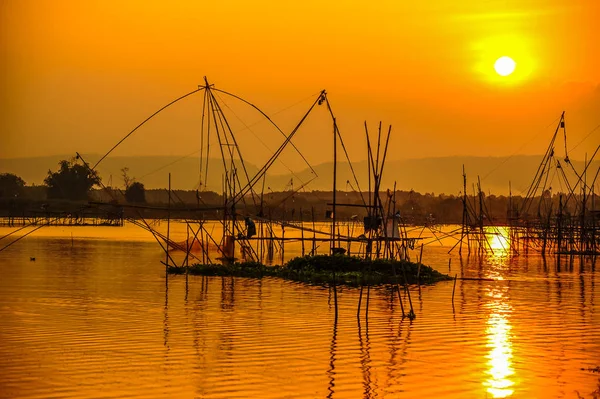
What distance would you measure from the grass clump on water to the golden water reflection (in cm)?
395

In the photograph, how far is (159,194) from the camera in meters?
182

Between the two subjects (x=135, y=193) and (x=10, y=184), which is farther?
(x=10, y=184)

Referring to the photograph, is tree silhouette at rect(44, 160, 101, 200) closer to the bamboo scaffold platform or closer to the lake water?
the bamboo scaffold platform

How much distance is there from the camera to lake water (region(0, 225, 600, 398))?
11828 millimetres

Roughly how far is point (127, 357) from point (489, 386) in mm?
4678

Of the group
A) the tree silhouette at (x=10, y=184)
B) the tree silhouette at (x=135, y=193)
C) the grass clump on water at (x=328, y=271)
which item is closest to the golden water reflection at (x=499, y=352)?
the grass clump on water at (x=328, y=271)

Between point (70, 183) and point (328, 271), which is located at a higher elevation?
point (70, 183)

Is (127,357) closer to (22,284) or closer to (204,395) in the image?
(204,395)

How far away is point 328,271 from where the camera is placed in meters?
26.0

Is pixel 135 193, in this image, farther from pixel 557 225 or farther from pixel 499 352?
pixel 499 352

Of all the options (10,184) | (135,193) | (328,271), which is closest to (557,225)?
(328,271)

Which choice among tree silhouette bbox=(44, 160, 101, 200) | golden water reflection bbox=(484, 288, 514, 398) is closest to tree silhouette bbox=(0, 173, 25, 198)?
tree silhouette bbox=(44, 160, 101, 200)

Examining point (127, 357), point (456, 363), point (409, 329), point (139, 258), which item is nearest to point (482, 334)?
point (409, 329)

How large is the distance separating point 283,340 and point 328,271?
10.9 metres
